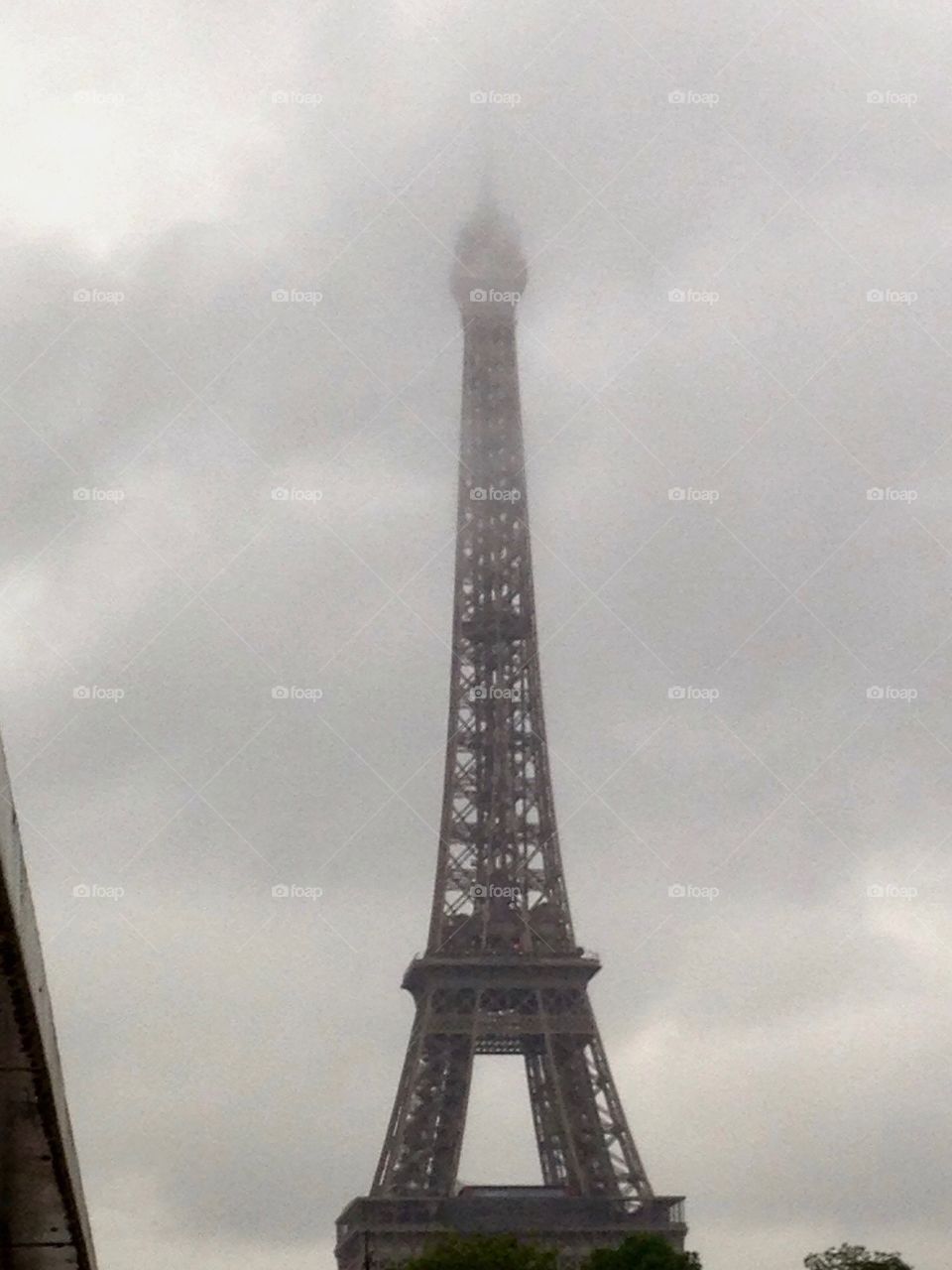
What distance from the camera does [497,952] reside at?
13025 cm

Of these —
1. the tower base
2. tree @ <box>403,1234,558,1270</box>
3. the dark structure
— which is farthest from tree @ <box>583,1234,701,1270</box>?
the dark structure

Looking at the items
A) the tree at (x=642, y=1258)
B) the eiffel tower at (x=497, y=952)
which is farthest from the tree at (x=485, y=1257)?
the eiffel tower at (x=497, y=952)

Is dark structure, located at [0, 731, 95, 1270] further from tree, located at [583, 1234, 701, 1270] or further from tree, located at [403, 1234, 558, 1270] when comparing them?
tree, located at [583, 1234, 701, 1270]

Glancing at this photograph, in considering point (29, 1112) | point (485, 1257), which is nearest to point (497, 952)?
point (485, 1257)

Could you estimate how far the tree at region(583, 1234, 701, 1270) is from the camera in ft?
335

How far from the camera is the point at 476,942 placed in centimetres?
13162

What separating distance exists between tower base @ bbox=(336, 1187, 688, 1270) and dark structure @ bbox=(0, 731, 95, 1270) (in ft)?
242

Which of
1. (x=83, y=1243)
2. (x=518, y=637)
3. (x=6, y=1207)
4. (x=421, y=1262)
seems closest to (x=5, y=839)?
(x=6, y=1207)

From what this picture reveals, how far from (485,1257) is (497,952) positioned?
37530 millimetres

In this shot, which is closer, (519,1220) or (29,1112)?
(29,1112)

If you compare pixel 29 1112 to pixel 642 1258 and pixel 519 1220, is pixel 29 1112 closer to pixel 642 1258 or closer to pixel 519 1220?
pixel 642 1258

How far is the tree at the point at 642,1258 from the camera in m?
102

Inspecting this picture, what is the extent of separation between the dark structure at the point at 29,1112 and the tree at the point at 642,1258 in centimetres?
5558

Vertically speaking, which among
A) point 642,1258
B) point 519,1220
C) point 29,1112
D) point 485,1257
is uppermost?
point 519,1220
